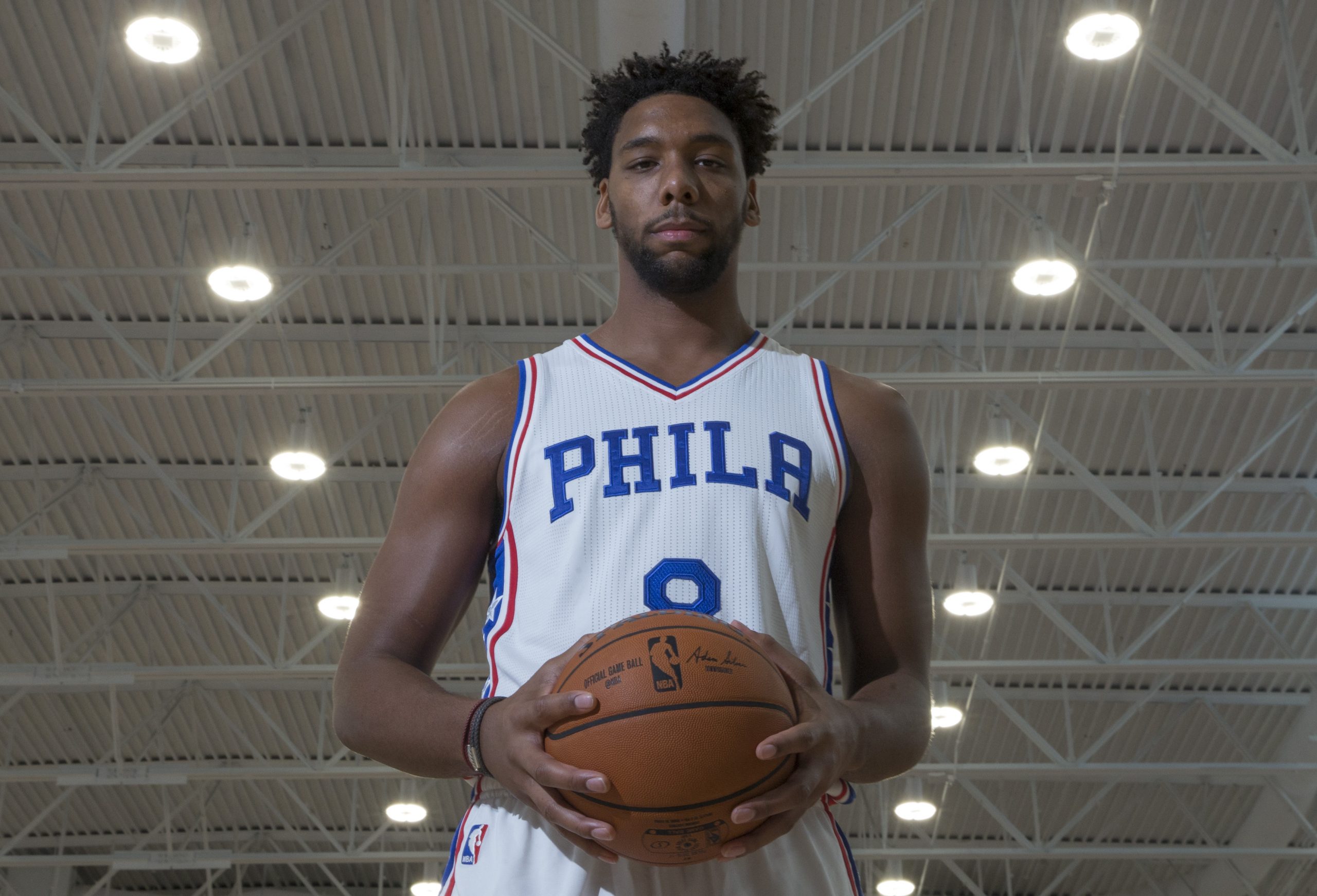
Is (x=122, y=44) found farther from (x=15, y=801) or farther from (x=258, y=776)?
(x=15, y=801)

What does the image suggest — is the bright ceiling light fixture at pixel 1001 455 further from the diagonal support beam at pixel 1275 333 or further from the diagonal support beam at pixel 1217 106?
the diagonal support beam at pixel 1217 106

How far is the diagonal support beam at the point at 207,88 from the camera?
9695 millimetres

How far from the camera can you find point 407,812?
2180 cm

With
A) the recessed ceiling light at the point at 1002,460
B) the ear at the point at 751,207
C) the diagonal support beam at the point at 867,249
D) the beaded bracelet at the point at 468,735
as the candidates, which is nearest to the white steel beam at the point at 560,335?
the recessed ceiling light at the point at 1002,460

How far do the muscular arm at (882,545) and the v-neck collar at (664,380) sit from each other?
0.17m

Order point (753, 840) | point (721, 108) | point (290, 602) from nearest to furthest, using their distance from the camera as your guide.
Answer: point (753, 840), point (721, 108), point (290, 602)

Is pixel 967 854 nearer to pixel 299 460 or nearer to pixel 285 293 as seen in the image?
pixel 299 460

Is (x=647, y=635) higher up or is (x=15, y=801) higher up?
(x=15, y=801)

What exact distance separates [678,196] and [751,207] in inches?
11.7

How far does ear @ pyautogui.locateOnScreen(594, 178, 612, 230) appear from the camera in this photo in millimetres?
2662

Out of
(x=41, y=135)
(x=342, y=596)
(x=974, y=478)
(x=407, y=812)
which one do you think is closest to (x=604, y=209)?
(x=41, y=135)

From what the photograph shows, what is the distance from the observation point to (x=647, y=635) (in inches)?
77.5

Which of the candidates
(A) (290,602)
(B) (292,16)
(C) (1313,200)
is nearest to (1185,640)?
(C) (1313,200)

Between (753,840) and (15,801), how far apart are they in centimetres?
2489
